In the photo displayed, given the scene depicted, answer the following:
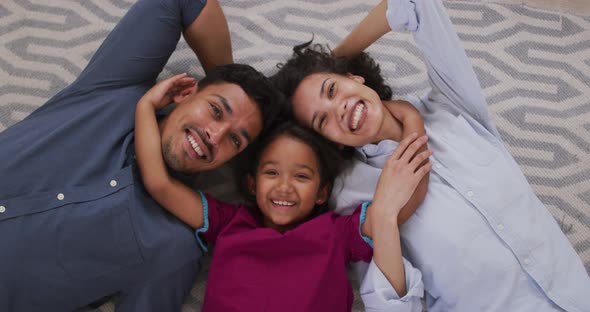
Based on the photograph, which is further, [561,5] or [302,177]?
[561,5]

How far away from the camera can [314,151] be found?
122cm

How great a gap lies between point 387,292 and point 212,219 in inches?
16.0

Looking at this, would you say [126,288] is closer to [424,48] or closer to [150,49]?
[150,49]

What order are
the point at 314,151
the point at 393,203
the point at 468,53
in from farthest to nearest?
the point at 468,53, the point at 314,151, the point at 393,203

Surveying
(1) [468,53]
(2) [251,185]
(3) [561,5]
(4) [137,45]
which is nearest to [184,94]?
(4) [137,45]

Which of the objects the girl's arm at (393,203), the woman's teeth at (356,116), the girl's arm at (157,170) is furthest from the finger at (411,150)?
the girl's arm at (157,170)

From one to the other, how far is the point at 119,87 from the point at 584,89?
4.08 feet

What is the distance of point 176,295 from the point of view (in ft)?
3.95

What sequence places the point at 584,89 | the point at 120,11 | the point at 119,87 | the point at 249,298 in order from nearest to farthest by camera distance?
the point at 249,298 → the point at 119,87 → the point at 584,89 → the point at 120,11

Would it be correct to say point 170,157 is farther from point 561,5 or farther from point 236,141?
point 561,5

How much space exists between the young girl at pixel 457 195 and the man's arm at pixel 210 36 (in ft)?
0.75

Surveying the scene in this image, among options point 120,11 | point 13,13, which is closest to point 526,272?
point 120,11

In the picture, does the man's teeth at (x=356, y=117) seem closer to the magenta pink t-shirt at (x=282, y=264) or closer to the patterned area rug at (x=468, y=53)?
the magenta pink t-shirt at (x=282, y=264)

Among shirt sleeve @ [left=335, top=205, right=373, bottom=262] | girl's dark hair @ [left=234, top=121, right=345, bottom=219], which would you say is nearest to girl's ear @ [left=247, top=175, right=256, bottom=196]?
girl's dark hair @ [left=234, top=121, right=345, bottom=219]
